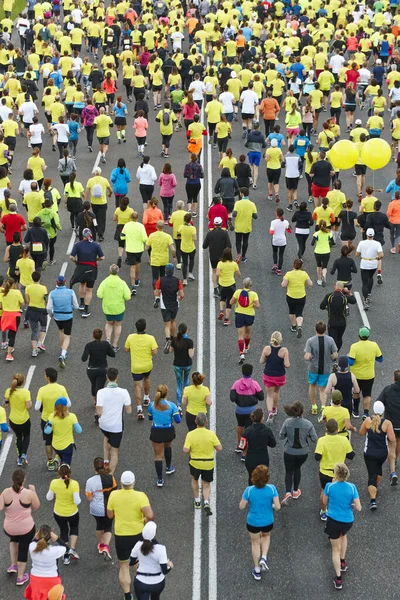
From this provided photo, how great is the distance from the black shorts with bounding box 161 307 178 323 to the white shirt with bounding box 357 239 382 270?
148 inches

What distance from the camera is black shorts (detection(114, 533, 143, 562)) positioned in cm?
1289

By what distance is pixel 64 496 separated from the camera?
13.4m

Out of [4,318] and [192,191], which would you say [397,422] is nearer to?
[4,318]

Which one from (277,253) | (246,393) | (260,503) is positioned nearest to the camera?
(260,503)

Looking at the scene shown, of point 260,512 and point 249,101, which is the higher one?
point 260,512

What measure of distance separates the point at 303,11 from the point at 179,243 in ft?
80.5

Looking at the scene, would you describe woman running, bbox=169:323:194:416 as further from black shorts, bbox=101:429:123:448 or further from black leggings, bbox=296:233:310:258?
black leggings, bbox=296:233:310:258

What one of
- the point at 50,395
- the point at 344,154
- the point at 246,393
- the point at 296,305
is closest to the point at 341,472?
the point at 246,393

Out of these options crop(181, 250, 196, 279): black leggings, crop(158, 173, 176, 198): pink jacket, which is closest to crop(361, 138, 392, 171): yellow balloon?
crop(158, 173, 176, 198): pink jacket

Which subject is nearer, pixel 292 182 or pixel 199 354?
pixel 199 354

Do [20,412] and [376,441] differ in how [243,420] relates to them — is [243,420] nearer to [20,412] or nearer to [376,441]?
[376,441]

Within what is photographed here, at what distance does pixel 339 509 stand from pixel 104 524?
278 cm

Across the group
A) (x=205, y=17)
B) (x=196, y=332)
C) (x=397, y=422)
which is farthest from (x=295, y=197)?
(x=205, y=17)

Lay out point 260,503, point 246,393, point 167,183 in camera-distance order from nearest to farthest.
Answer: point 260,503
point 246,393
point 167,183
